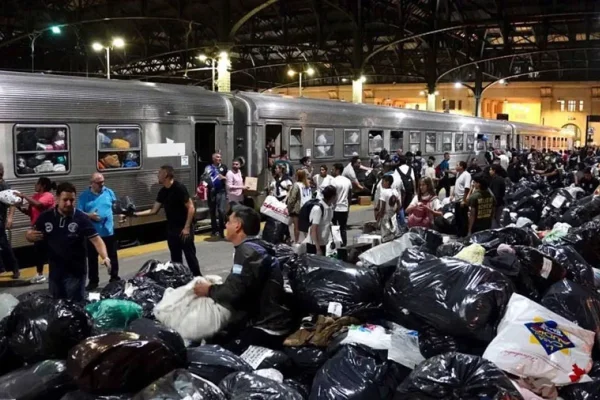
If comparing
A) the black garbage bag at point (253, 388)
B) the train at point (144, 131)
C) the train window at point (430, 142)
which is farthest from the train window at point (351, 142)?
the black garbage bag at point (253, 388)

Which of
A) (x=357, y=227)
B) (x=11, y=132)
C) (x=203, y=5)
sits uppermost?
(x=203, y=5)

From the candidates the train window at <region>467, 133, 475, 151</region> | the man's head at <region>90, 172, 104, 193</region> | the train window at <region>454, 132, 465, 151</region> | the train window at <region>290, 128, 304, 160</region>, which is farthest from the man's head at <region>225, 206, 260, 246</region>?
the train window at <region>467, 133, 475, 151</region>

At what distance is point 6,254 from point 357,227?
7.37 m

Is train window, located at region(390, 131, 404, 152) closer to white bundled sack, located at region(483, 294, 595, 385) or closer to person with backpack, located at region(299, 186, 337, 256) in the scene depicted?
person with backpack, located at region(299, 186, 337, 256)

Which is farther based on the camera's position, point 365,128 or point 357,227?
point 365,128

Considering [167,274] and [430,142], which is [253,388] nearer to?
[167,274]

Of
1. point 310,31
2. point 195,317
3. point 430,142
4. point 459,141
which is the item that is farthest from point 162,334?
point 310,31

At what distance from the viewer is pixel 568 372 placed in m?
3.58

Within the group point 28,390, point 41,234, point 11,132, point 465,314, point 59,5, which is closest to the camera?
point 28,390

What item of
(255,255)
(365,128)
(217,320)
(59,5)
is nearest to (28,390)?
(217,320)

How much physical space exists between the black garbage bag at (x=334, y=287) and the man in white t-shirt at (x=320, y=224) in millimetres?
3563

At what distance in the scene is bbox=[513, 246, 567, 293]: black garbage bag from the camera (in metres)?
4.66

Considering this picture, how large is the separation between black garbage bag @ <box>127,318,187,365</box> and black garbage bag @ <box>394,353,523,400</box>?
1.29 meters

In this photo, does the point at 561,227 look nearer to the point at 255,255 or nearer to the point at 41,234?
the point at 255,255
